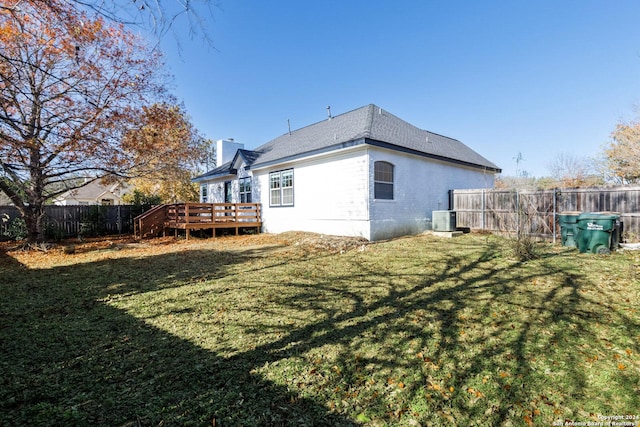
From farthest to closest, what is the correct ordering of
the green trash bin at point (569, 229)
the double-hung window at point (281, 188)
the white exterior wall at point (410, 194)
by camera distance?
1. the double-hung window at point (281, 188)
2. the white exterior wall at point (410, 194)
3. the green trash bin at point (569, 229)

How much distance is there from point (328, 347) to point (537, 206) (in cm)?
1108

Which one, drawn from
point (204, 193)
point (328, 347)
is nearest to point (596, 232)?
Answer: point (328, 347)

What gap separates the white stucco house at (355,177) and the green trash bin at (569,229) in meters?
5.12

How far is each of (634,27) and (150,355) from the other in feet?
54.0

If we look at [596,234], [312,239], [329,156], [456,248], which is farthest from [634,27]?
[312,239]

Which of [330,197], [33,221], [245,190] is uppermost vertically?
[245,190]

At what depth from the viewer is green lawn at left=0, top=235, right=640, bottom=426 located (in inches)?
92.9

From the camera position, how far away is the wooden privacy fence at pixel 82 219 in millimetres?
14469

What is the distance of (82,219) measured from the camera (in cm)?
1628

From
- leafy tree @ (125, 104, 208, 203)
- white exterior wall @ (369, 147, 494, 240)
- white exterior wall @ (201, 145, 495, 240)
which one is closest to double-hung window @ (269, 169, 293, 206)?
white exterior wall @ (201, 145, 495, 240)

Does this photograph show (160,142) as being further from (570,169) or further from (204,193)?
(570,169)

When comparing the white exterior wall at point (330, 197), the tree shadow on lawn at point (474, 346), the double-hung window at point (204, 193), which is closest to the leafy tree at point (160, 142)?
the double-hung window at point (204, 193)

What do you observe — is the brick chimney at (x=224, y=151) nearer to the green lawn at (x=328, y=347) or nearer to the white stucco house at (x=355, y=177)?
the white stucco house at (x=355, y=177)

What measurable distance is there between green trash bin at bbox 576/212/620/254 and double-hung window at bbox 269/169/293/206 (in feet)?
34.3
